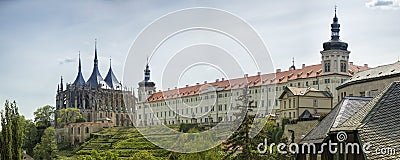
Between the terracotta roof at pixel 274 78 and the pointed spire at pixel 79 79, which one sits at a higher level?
the pointed spire at pixel 79 79

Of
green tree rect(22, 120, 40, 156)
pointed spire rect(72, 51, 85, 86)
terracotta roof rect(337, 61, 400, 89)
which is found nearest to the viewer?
terracotta roof rect(337, 61, 400, 89)

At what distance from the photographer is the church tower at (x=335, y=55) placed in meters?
75.9

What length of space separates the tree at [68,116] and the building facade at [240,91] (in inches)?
621

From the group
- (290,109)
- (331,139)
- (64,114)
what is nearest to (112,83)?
(64,114)

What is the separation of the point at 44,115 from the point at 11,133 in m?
101

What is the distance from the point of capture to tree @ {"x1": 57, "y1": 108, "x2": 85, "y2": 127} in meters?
116

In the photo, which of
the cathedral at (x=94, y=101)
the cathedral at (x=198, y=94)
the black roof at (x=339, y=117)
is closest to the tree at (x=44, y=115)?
the cathedral at (x=94, y=101)

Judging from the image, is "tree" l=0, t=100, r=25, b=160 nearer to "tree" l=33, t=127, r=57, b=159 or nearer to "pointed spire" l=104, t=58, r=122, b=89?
"tree" l=33, t=127, r=57, b=159

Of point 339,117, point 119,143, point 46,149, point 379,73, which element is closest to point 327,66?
point 119,143

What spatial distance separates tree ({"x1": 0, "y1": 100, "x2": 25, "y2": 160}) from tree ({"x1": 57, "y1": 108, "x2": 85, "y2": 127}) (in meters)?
92.1

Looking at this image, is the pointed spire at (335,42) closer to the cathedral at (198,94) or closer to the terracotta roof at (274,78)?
the cathedral at (198,94)

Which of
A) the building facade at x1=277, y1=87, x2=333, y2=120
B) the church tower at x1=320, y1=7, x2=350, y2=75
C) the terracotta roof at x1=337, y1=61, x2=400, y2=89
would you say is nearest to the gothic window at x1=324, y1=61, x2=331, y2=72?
the church tower at x1=320, y1=7, x2=350, y2=75

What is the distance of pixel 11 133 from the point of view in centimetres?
2389

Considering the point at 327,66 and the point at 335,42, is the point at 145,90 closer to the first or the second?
the point at 327,66
